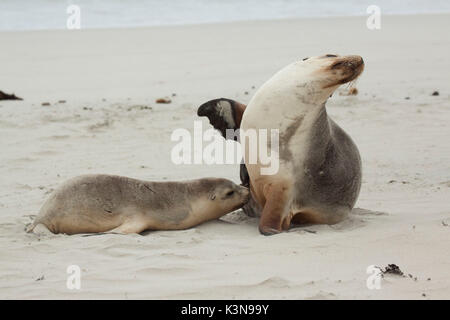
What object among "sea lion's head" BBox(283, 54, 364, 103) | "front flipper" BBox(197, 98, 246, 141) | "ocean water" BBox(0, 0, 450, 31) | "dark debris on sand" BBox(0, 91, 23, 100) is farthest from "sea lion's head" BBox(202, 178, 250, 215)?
"ocean water" BBox(0, 0, 450, 31)

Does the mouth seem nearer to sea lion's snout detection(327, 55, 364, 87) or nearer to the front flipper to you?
sea lion's snout detection(327, 55, 364, 87)

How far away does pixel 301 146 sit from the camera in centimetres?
545

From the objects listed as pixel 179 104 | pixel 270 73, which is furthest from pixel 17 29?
pixel 179 104

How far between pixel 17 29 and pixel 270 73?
32.4 ft

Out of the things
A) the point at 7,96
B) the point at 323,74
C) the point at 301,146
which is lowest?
the point at 7,96

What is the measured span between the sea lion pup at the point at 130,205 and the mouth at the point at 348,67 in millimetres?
1167

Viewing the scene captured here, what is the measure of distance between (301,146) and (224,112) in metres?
0.76

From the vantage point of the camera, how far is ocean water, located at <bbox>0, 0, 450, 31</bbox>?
22078 millimetres

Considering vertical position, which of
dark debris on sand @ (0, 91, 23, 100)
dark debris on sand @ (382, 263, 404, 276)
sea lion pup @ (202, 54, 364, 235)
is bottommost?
dark debris on sand @ (0, 91, 23, 100)

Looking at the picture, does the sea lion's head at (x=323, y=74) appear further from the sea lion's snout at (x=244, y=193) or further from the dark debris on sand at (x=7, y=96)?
the dark debris on sand at (x=7, y=96)

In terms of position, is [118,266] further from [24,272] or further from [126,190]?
[126,190]

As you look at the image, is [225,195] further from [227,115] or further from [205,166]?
[205,166]

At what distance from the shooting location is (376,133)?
9.24 m

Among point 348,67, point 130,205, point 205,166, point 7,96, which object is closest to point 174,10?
point 7,96
